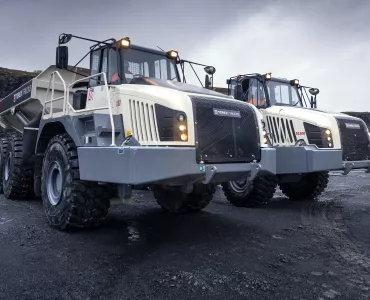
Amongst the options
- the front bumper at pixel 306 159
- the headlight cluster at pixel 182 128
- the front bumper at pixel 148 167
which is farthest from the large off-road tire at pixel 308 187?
the headlight cluster at pixel 182 128

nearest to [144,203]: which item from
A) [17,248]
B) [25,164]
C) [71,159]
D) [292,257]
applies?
[25,164]

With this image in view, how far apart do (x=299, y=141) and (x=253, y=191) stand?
1221 mm

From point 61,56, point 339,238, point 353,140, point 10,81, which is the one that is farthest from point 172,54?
point 10,81

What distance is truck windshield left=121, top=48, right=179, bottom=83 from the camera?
212 inches

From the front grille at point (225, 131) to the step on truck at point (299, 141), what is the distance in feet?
5.01

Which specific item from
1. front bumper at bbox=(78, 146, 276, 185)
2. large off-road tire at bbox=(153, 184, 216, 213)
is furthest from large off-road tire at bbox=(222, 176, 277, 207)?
front bumper at bbox=(78, 146, 276, 185)

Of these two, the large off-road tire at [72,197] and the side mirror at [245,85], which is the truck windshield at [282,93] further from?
the large off-road tire at [72,197]

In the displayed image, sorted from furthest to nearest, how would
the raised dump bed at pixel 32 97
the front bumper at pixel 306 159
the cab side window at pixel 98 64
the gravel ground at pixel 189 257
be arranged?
1. the raised dump bed at pixel 32 97
2. the front bumper at pixel 306 159
3. the cab side window at pixel 98 64
4. the gravel ground at pixel 189 257

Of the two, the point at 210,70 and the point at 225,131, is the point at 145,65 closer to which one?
the point at 210,70

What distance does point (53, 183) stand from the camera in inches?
214

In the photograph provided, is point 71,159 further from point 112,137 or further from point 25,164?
point 25,164

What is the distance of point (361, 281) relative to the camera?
3389 millimetres

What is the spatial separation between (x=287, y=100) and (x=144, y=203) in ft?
12.2

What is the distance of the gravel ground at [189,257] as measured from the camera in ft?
10.5
